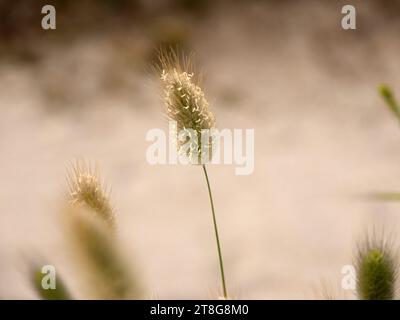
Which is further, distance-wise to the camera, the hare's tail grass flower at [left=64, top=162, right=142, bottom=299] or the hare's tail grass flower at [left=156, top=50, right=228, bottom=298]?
the hare's tail grass flower at [left=156, top=50, right=228, bottom=298]

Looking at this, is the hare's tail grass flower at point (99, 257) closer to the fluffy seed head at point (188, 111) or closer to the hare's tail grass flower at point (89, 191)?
the hare's tail grass flower at point (89, 191)

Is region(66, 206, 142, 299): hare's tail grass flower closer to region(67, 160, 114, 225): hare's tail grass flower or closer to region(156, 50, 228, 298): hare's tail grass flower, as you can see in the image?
region(67, 160, 114, 225): hare's tail grass flower

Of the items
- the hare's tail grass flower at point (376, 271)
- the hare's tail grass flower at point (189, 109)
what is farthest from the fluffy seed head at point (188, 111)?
the hare's tail grass flower at point (376, 271)

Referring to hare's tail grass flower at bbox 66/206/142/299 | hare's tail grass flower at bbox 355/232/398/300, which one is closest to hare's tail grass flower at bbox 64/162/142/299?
hare's tail grass flower at bbox 66/206/142/299

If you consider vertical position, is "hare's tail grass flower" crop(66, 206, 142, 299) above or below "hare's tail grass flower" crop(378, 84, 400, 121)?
below

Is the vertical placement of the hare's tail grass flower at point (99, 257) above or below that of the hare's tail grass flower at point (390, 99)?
below

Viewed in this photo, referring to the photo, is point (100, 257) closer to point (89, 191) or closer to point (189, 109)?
point (89, 191)
